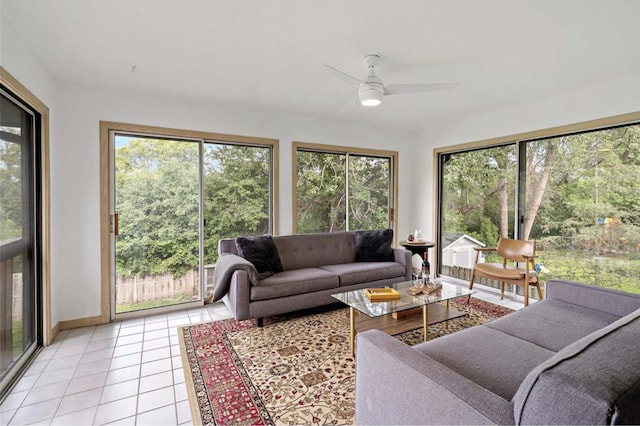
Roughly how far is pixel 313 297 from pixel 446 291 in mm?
1303

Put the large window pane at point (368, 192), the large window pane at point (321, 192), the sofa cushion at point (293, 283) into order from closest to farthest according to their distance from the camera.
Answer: the sofa cushion at point (293, 283) < the large window pane at point (321, 192) < the large window pane at point (368, 192)

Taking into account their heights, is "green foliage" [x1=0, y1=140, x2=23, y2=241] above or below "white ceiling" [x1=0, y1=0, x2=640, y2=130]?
below

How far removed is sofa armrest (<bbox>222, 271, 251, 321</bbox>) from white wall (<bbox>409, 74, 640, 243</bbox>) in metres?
3.34

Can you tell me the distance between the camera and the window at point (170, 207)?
11.2 ft

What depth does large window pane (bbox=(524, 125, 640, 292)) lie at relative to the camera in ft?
10.3

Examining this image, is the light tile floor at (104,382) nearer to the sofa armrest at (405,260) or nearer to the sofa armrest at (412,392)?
the sofa armrest at (412,392)

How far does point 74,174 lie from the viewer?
10.3 feet

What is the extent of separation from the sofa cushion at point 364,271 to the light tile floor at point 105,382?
1752mm

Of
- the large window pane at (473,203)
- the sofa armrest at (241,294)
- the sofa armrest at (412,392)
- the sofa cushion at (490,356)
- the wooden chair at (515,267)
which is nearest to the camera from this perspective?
the sofa armrest at (412,392)

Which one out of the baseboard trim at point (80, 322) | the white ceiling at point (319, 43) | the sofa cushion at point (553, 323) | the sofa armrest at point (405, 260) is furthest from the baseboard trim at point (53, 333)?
the sofa armrest at point (405, 260)

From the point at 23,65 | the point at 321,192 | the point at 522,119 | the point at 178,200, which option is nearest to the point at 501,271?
A: the point at 522,119

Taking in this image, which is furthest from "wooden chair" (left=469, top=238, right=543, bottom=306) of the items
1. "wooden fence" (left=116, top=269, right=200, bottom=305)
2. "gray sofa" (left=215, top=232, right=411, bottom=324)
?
"wooden fence" (left=116, top=269, right=200, bottom=305)

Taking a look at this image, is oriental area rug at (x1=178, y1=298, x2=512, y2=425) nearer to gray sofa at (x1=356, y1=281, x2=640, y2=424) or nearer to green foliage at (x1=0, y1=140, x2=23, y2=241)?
gray sofa at (x1=356, y1=281, x2=640, y2=424)

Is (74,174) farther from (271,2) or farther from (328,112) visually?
(328,112)
